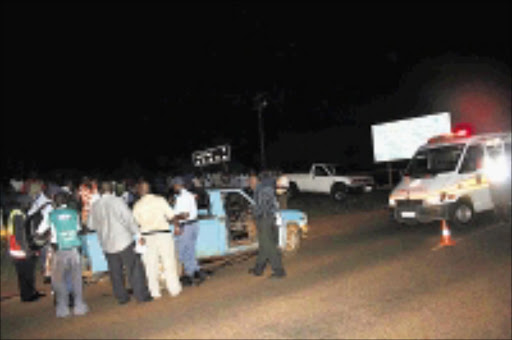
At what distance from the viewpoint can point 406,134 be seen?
23.0 metres

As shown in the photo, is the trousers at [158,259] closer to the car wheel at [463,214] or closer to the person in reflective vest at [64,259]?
the person in reflective vest at [64,259]

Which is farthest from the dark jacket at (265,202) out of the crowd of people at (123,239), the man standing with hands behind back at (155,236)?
the man standing with hands behind back at (155,236)

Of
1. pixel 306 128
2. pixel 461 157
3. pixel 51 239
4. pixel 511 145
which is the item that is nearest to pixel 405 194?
pixel 461 157

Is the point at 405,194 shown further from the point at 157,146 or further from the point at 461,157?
the point at 157,146

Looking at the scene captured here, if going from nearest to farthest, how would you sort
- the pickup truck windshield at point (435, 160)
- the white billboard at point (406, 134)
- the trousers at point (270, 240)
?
1. the trousers at point (270, 240)
2. the pickup truck windshield at point (435, 160)
3. the white billboard at point (406, 134)

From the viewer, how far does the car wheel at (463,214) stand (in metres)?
12.0

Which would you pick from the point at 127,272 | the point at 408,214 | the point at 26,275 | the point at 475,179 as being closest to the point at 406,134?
the point at 475,179

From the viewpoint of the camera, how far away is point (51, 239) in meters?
7.07

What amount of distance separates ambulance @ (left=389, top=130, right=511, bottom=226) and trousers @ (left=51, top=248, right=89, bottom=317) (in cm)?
819

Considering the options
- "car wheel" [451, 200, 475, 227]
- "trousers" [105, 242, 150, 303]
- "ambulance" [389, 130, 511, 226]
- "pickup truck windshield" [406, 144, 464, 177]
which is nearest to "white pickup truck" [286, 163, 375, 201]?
"pickup truck windshield" [406, 144, 464, 177]

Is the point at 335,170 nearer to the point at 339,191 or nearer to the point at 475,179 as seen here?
the point at 339,191

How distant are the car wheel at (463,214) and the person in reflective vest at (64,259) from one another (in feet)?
29.1

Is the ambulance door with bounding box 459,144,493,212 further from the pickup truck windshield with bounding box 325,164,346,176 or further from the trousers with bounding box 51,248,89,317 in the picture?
the pickup truck windshield with bounding box 325,164,346,176

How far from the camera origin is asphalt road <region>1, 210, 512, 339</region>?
571cm
